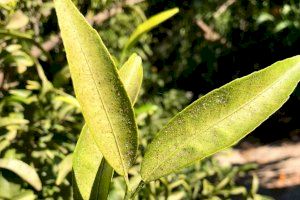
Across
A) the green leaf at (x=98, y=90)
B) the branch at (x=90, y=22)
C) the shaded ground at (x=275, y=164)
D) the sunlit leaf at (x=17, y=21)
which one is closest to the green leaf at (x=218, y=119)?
the green leaf at (x=98, y=90)

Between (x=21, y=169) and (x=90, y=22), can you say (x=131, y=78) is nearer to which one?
(x=21, y=169)

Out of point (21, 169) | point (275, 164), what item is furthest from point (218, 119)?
point (275, 164)

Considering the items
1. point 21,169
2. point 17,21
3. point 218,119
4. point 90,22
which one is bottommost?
point 21,169

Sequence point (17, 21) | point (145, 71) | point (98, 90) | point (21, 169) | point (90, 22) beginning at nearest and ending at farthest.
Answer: point (98, 90) → point (21, 169) → point (17, 21) → point (90, 22) → point (145, 71)

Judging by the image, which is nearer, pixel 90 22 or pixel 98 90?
pixel 98 90

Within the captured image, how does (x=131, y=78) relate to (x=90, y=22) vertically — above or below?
above

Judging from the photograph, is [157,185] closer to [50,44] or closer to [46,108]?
[46,108]
